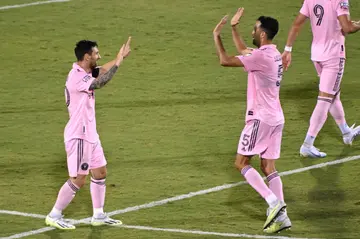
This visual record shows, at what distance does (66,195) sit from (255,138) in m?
2.27

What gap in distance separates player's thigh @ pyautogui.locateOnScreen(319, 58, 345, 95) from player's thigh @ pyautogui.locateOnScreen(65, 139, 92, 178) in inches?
160

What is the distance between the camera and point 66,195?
13.4 meters

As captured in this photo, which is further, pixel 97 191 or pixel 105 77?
pixel 97 191

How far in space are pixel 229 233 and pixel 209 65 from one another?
7.22 meters

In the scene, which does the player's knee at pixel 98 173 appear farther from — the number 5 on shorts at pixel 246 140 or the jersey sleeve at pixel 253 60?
the jersey sleeve at pixel 253 60

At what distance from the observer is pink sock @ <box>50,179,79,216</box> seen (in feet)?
44.1

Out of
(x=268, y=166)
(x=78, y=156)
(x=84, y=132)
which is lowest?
(x=268, y=166)

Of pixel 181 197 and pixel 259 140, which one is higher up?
pixel 259 140

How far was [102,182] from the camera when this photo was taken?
44.5ft

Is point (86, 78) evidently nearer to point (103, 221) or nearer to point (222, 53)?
point (222, 53)

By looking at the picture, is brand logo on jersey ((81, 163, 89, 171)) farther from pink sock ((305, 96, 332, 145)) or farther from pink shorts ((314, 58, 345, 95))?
pink shorts ((314, 58, 345, 95))

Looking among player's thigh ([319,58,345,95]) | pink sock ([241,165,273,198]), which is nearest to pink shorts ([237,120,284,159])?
pink sock ([241,165,273,198])

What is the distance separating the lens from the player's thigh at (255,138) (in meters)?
13.5

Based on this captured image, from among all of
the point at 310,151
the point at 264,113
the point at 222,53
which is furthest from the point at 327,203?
the point at 222,53
